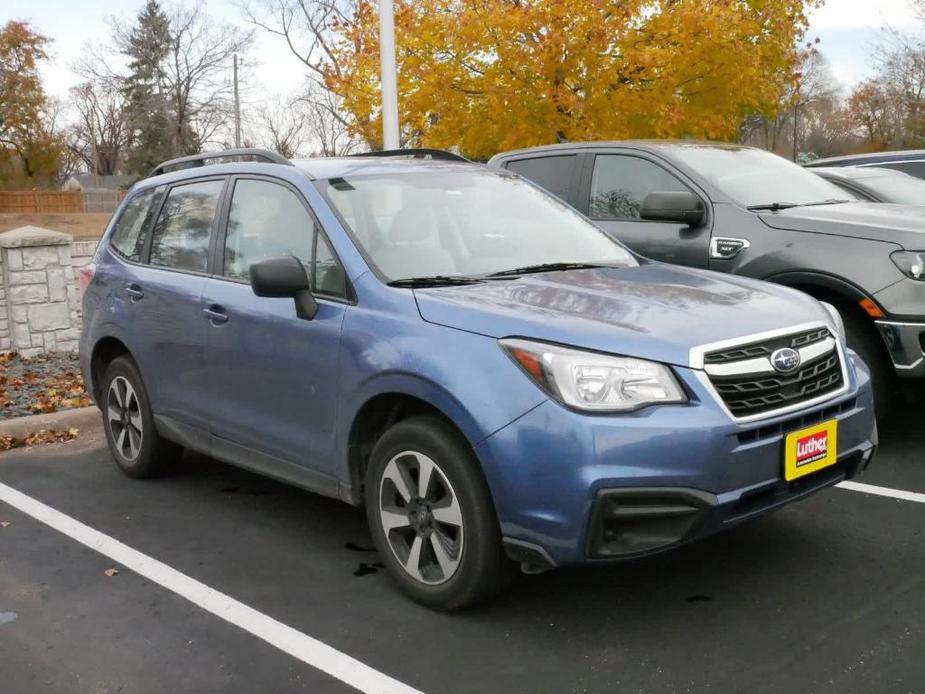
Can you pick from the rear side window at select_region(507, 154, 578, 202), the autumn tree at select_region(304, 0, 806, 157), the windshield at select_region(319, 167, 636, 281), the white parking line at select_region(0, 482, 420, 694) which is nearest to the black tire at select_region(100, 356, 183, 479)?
the white parking line at select_region(0, 482, 420, 694)

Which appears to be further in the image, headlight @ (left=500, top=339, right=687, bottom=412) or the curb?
the curb

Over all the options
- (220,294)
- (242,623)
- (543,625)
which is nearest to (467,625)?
(543,625)

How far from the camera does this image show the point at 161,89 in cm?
6569

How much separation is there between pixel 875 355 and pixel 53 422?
209 inches

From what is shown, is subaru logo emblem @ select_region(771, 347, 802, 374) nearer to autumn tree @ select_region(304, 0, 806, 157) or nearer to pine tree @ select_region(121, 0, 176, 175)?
autumn tree @ select_region(304, 0, 806, 157)

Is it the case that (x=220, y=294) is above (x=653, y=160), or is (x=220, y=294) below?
below

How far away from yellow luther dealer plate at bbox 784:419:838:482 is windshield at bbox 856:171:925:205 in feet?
18.5

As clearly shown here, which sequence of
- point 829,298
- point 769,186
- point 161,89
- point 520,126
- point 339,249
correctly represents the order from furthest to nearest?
point 161,89 < point 520,126 < point 769,186 < point 829,298 < point 339,249

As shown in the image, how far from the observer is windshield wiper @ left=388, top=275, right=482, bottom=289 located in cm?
418

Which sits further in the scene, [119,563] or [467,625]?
[119,563]

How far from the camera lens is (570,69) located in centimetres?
1445

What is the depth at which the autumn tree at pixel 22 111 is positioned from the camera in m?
65.5

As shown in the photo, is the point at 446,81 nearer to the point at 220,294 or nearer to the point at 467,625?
the point at 220,294

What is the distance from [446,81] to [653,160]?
8.22m
